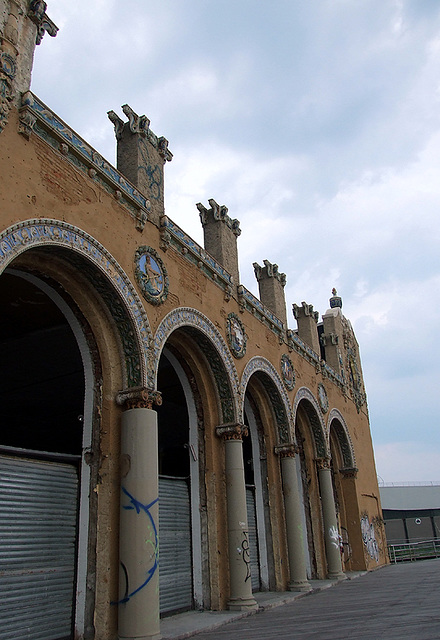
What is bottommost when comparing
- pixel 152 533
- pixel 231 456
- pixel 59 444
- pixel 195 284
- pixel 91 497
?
pixel 152 533

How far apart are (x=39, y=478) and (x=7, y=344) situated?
4.68 meters

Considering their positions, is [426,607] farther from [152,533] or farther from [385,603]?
[152,533]

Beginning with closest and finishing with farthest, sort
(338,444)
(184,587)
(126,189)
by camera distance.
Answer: (126,189), (184,587), (338,444)

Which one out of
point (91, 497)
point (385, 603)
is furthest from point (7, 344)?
point (385, 603)

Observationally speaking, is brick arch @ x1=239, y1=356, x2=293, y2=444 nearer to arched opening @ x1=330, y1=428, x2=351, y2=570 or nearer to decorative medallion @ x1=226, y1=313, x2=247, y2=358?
decorative medallion @ x1=226, y1=313, x2=247, y2=358

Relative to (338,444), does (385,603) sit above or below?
below

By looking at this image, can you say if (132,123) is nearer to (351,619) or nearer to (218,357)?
(218,357)

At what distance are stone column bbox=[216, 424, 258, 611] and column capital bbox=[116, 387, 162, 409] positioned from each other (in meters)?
3.19

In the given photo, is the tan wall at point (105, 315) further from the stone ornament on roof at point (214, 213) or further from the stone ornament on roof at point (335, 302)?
the stone ornament on roof at point (335, 302)

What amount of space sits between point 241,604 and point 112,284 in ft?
20.0

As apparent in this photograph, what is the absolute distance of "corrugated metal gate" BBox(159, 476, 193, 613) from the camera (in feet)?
30.4

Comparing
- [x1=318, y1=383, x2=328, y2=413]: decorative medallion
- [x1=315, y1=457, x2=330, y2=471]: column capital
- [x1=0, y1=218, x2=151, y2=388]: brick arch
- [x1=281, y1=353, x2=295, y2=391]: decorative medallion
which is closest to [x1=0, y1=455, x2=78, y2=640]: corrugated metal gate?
[x1=0, y1=218, x2=151, y2=388]: brick arch

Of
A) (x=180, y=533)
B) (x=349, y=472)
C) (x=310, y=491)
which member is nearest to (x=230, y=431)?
(x=180, y=533)

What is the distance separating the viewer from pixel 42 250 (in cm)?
734
